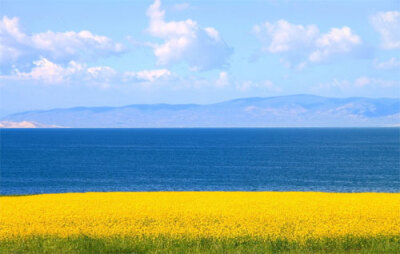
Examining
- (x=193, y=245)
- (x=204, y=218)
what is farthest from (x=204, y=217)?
(x=193, y=245)

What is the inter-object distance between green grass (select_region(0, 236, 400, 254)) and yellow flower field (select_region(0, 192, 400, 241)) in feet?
1.81

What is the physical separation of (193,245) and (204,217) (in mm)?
3436

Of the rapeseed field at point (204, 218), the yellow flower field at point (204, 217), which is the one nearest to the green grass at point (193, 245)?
the rapeseed field at point (204, 218)

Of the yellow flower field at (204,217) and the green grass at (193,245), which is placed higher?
the yellow flower field at (204,217)

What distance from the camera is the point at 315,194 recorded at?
28109 mm

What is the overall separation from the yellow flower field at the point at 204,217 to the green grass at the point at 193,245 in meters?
0.55

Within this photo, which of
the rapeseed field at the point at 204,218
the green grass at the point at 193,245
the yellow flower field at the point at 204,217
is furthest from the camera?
the yellow flower field at the point at 204,217

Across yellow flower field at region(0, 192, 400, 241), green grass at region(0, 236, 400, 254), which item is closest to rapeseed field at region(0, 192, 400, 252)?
yellow flower field at region(0, 192, 400, 241)

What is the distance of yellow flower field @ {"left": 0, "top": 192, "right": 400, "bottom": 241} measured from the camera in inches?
712

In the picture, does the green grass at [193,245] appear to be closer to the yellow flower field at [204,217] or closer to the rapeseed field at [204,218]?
the rapeseed field at [204,218]

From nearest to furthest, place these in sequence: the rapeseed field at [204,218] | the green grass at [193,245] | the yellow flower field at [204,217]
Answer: the green grass at [193,245] < the rapeseed field at [204,218] < the yellow flower field at [204,217]

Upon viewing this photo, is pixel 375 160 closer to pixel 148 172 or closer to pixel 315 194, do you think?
pixel 148 172

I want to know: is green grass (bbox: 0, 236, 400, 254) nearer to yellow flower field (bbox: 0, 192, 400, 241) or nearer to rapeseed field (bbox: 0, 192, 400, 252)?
rapeseed field (bbox: 0, 192, 400, 252)

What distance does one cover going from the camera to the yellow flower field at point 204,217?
18.1 m
